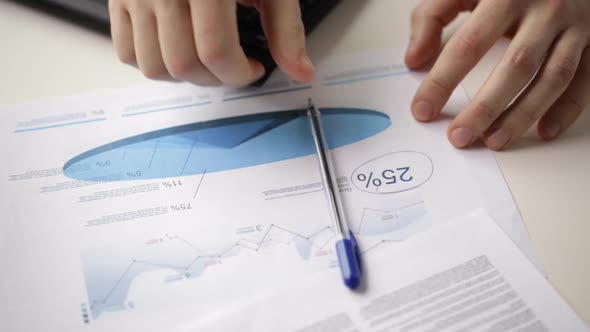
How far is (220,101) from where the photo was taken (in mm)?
558

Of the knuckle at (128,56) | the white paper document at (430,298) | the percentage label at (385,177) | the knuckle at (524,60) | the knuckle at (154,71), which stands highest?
the knuckle at (128,56)

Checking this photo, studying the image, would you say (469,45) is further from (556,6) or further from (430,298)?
(430,298)

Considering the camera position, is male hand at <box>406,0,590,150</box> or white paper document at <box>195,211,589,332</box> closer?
white paper document at <box>195,211,589,332</box>

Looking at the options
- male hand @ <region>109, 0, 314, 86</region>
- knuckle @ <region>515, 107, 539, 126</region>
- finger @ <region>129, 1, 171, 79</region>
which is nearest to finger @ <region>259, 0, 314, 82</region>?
male hand @ <region>109, 0, 314, 86</region>

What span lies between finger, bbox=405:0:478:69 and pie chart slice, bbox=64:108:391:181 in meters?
0.09

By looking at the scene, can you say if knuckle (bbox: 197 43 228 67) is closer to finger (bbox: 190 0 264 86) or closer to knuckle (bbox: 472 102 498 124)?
finger (bbox: 190 0 264 86)

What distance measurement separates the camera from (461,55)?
520 mm

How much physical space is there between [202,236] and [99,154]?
0.15m

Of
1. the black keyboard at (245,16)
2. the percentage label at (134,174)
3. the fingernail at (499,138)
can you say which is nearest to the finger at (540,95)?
the fingernail at (499,138)

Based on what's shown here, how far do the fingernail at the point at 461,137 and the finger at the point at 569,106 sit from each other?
0.07 m

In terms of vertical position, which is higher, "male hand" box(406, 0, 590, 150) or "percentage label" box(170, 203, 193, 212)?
"male hand" box(406, 0, 590, 150)

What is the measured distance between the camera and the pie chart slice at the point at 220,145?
19.9 inches

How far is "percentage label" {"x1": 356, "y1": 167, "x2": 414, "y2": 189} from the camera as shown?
1.60 ft

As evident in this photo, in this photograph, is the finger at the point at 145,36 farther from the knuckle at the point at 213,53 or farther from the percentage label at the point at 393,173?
the percentage label at the point at 393,173
